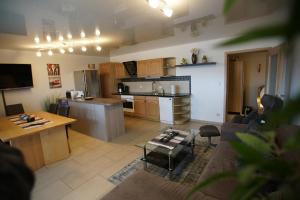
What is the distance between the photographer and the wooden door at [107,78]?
6230 mm

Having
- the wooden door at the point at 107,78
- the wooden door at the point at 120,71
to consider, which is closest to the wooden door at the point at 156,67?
the wooden door at the point at 120,71

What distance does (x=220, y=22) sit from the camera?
9.44 feet

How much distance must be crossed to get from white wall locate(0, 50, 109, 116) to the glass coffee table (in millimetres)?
3993

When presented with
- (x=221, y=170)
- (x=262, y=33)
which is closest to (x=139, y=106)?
(x=221, y=170)

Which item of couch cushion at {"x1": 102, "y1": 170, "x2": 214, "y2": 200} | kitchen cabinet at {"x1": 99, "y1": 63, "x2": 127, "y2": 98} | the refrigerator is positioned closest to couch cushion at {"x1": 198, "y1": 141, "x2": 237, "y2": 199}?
couch cushion at {"x1": 102, "y1": 170, "x2": 214, "y2": 200}

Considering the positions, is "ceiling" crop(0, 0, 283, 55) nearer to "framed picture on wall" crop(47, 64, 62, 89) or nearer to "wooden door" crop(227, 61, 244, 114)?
"framed picture on wall" crop(47, 64, 62, 89)

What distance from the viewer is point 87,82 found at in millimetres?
5469

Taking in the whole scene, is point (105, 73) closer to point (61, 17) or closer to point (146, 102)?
point (146, 102)

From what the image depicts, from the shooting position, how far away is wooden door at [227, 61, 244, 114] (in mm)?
5164

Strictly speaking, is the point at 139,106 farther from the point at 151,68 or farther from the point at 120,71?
the point at 120,71

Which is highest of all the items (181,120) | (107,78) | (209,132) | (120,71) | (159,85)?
(120,71)

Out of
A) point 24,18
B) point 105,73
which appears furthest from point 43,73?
point 24,18

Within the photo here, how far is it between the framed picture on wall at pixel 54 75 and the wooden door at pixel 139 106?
260 cm

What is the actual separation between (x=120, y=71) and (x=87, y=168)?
4248 mm
